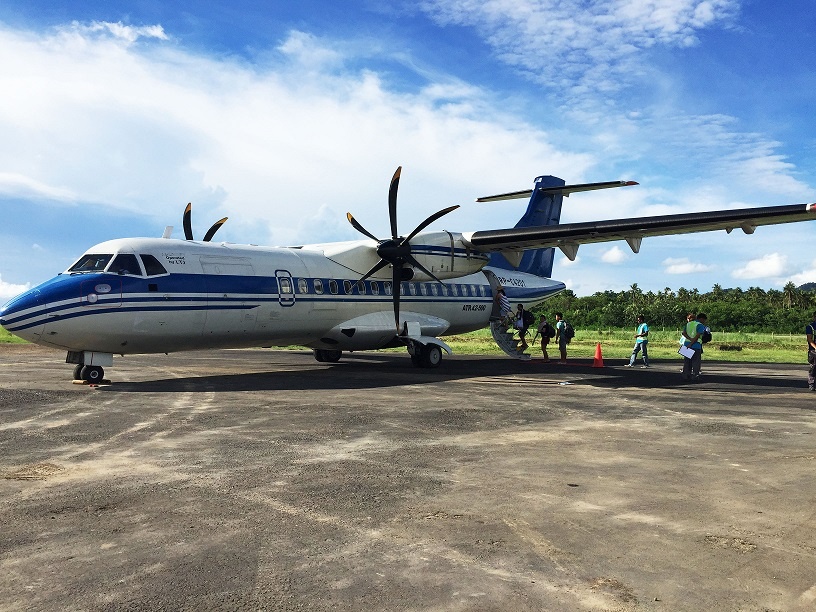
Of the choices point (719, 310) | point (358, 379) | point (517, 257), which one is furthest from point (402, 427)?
point (719, 310)

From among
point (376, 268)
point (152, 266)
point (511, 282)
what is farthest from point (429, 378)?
point (511, 282)

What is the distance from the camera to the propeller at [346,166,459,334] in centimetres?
1984

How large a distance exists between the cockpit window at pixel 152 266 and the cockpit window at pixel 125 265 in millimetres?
178

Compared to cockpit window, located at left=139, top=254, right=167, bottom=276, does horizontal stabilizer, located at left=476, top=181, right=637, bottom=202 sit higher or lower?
higher

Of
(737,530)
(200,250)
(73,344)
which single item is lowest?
(737,530)

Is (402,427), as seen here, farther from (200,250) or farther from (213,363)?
(213,363)

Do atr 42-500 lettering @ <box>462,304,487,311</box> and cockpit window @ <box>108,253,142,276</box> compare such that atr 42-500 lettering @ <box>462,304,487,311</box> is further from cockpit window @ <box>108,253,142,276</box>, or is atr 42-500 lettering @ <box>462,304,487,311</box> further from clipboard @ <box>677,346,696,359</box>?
cockpit window @ <box>108,253,142,276</box>

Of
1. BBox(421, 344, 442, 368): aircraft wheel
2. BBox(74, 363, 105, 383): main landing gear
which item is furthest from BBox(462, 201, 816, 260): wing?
BBox(74, 363, 105, 383): main landing gear

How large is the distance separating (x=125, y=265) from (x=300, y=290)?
4731mm

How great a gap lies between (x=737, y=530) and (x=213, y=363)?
19.6m

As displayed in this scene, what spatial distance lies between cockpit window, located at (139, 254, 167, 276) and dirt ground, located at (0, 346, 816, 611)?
3771mm

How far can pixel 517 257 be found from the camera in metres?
22.6

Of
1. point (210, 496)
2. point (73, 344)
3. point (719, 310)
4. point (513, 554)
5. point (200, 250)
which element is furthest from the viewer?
point (719, 310)

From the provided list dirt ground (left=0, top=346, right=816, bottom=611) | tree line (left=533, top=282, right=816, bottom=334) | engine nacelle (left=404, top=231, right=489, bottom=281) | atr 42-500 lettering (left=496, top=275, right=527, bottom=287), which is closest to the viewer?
dirt ground (left=0, top=346, right=816, bottom=611)
